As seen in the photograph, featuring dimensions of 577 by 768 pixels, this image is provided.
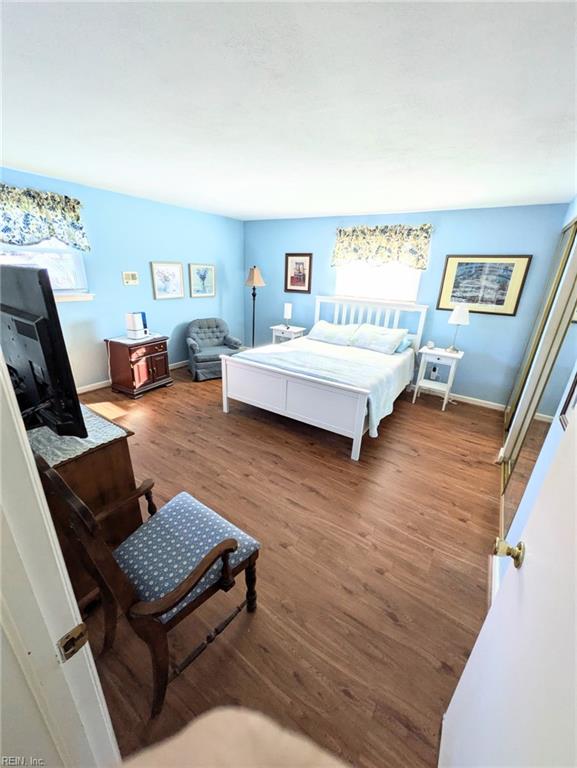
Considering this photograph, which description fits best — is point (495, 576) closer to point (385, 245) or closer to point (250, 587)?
point (250, 587)

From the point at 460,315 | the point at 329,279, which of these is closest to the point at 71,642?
the point at 460,315

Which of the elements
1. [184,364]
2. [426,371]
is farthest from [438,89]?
[184,364]

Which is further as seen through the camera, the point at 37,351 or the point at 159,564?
the point at 159,564

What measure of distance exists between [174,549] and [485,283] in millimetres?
4184

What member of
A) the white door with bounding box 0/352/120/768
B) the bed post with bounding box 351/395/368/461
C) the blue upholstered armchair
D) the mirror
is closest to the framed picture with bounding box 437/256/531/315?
the mirror

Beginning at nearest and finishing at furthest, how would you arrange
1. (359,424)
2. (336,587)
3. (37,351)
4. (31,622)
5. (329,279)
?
1. (31,622)
2. (37,351)
3. (336,587)
4. (359,424)
5. (329,279)

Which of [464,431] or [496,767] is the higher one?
[496,767]

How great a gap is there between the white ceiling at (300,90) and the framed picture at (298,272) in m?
2.15

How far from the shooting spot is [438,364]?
4035 mm

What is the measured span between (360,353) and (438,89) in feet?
8.60

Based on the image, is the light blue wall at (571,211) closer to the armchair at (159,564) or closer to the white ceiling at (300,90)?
the white ceiling at (300,90)

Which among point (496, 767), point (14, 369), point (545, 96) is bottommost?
point (496, 767)

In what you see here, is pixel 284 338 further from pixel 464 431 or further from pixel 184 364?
pixel 464 431

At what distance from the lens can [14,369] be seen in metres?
0.96
